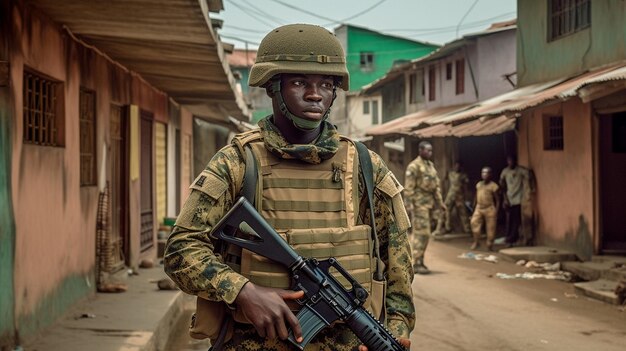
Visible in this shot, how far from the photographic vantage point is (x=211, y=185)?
263cm

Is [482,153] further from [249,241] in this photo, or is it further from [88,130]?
A: [249,241]

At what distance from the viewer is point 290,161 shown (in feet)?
9.12

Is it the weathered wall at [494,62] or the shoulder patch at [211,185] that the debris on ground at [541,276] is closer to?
the shoulder patch at [211,185]

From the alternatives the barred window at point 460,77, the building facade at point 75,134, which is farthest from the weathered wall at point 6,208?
the barred window at point 460,77

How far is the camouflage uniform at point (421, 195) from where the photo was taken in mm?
11945

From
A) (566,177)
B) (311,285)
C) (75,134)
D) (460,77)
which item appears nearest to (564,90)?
(566,177)

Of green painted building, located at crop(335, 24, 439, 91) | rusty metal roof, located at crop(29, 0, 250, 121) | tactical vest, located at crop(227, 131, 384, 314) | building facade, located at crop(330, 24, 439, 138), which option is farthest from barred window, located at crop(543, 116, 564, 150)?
green painted building, located at crop(335, 24, 439, 91)

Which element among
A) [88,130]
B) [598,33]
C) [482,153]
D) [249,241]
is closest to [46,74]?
[88,130]

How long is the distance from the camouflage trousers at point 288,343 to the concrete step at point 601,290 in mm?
7127

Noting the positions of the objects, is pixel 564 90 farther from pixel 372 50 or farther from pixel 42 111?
pixel 372 50

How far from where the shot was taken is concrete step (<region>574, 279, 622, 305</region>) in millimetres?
9203

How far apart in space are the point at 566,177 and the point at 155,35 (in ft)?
27.0

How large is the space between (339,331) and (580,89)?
8.21 meters

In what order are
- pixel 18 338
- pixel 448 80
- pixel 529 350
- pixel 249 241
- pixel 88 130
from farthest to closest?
pixel 448 80, pixel 88 130, pixel 529 350, pixel 18 338, pixel 249 241
